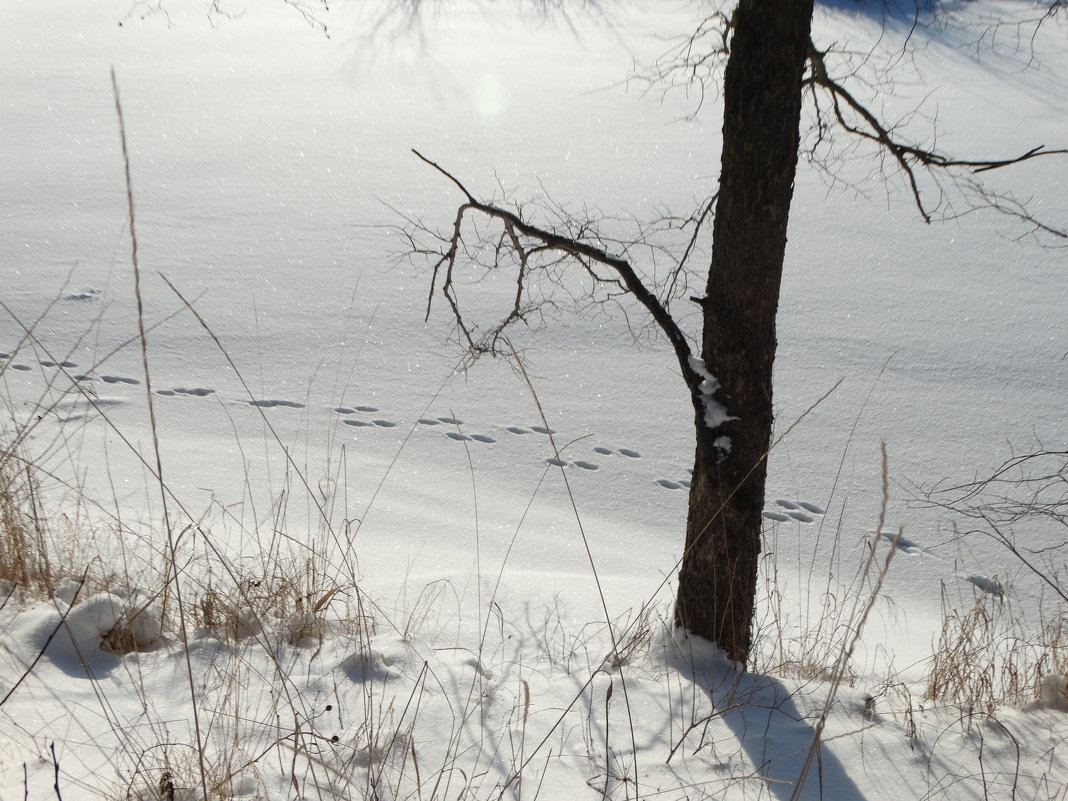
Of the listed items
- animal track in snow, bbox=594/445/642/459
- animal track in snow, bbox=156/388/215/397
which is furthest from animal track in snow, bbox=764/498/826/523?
animal track in snow, bbox=156/388/215/397

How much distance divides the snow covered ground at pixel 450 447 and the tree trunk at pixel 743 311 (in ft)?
0.61

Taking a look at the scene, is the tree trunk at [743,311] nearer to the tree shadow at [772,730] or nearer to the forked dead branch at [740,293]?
the forked dead branch at [740,293]

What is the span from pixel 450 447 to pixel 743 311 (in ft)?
10.5

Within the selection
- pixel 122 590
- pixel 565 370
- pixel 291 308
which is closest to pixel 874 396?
pixel 565 370

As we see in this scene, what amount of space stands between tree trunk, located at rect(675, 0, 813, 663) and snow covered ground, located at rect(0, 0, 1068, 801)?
186mm

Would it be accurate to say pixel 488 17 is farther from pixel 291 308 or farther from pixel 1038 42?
pixel 291 308

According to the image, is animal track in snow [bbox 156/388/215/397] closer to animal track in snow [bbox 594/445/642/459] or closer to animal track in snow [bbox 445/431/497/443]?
animal track in snow [bbox 445/431/497/443]

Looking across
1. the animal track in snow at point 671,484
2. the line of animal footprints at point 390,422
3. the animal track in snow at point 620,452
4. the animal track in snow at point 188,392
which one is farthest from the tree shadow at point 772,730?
the animal track in snow at point 188,392

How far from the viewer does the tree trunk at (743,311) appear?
2291mm

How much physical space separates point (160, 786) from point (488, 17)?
1865cm

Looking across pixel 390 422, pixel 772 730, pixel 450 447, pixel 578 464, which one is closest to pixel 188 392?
pixel 390 422

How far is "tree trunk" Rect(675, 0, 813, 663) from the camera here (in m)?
2.29

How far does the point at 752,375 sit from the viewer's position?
2.51 metres

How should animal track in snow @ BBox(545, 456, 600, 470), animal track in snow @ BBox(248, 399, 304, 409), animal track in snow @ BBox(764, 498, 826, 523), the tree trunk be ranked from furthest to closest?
animal track in snow @ BBox(248, 399, 304, 409) < animal track in snow @ BBox(545, 456, 600, 470) < animal track in snow @ BBox(764, 498, 826, 523) < the tree trunk
